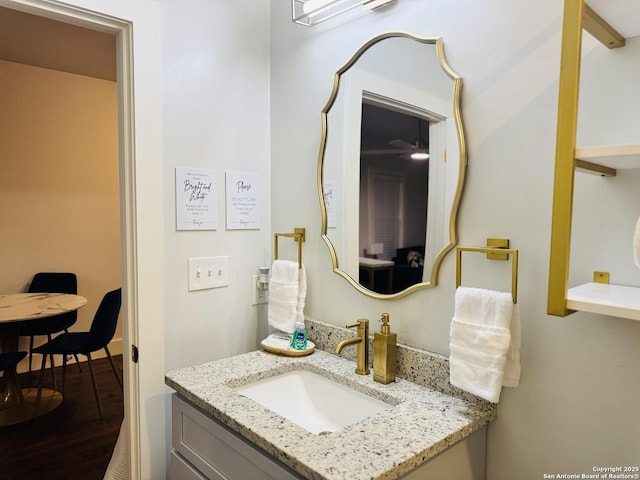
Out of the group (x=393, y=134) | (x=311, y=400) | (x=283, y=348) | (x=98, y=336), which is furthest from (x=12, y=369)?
(x=393, y=134)

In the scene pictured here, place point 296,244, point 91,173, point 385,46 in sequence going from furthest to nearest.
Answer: point 91,173, point 296,244, point 385,46

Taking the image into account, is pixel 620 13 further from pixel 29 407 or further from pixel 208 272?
pixel 29 407

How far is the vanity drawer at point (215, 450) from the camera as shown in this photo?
97 centimetres

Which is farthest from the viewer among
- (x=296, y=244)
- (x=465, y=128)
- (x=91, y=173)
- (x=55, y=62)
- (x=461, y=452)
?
(x=91, y=173)

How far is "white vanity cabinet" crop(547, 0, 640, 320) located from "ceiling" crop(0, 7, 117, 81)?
2303 millimetres

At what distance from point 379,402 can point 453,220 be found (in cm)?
56

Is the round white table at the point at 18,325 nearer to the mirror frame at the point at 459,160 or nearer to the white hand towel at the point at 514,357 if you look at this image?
the mirror frame at the point at 459,160

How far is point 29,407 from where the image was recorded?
286cm

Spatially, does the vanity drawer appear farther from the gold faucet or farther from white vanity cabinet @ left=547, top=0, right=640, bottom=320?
white vanity cabinet @ left=547, top=0, right=640, bottom=320

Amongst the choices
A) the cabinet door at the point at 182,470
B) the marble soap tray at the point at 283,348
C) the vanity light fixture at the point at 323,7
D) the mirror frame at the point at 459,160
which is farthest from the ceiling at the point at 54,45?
the cabinet door at the point at 182,470

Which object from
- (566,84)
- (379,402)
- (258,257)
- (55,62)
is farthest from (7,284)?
(566,84)

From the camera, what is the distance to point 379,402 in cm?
119

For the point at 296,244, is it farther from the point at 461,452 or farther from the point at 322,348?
the point at 461,452

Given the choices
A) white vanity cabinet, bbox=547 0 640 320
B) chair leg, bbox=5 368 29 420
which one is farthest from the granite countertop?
chair leg, bbox=5 368 29 420
